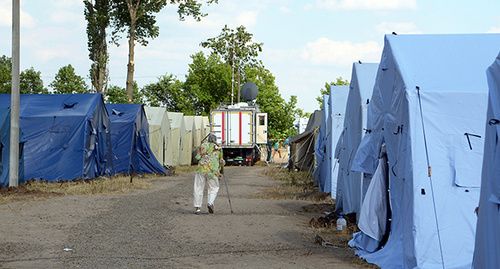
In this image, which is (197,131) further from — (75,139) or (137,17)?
(75,139)

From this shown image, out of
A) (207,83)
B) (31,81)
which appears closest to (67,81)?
(31,81)

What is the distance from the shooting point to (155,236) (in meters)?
10.7

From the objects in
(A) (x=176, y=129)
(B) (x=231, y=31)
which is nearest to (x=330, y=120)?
(A) (x=176, y=129)

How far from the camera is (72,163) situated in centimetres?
2098

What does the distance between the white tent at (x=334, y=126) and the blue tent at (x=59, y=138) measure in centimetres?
813

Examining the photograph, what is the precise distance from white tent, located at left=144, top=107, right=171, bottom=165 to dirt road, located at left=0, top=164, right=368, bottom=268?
13074 mm

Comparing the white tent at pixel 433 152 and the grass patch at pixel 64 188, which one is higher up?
the white tent at pixel 433 152

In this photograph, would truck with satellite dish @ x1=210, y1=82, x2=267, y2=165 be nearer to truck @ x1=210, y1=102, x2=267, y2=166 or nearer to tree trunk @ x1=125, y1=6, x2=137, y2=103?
truck @ x1=210, y1=102, x2=267, y2=166

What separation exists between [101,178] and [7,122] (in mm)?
4772

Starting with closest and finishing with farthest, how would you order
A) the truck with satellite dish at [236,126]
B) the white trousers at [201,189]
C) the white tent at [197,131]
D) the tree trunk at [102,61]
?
the white trousers at [201,189], the truck with satellite dish at [236,126], the tree trunk at [102,61], the white tent at [197,131]

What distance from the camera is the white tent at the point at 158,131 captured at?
97.9ft

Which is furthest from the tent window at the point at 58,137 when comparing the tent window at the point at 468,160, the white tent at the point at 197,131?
the white tent at the point at 197,131

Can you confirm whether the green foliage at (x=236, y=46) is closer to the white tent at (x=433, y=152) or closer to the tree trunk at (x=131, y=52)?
the tree trunk at (x=131, y=52)

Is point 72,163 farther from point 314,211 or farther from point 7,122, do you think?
point 314,211
